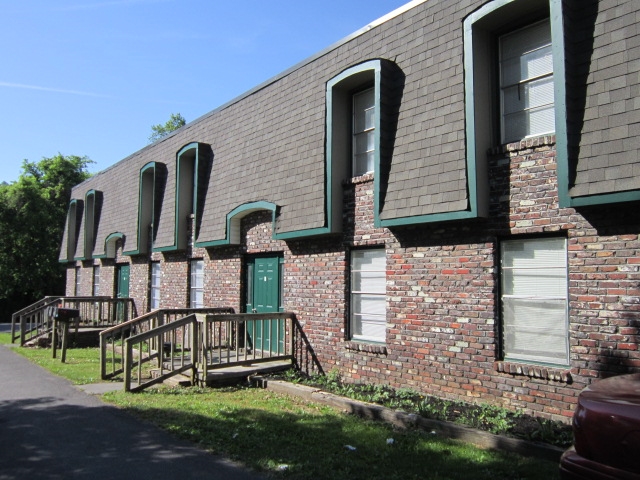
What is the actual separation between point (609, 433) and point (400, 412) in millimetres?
4102

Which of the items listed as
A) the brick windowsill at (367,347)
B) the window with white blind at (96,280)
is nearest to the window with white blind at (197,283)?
the brick windowsill at (367,347)

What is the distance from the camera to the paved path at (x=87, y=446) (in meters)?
5.38

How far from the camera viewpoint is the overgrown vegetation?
6043 millimetres

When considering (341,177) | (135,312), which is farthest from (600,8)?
(135,312)

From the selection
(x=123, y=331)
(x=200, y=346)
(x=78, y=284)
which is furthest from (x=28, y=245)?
(x=200, y=346)

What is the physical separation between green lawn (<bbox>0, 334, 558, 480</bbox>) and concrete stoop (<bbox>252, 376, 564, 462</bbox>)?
0.12 m

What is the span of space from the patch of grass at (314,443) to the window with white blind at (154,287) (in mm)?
8548

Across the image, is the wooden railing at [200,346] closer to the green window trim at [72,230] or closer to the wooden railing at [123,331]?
the wooden railing at [123,331]

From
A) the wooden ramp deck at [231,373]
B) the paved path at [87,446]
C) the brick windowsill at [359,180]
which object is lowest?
the paved path at [87,446]

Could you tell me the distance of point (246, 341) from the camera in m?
10.0

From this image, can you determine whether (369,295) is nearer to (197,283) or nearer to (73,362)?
(197,283)

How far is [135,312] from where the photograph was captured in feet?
58.2

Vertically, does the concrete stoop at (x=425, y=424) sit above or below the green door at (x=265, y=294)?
below

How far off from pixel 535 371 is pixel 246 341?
528 centimetres
